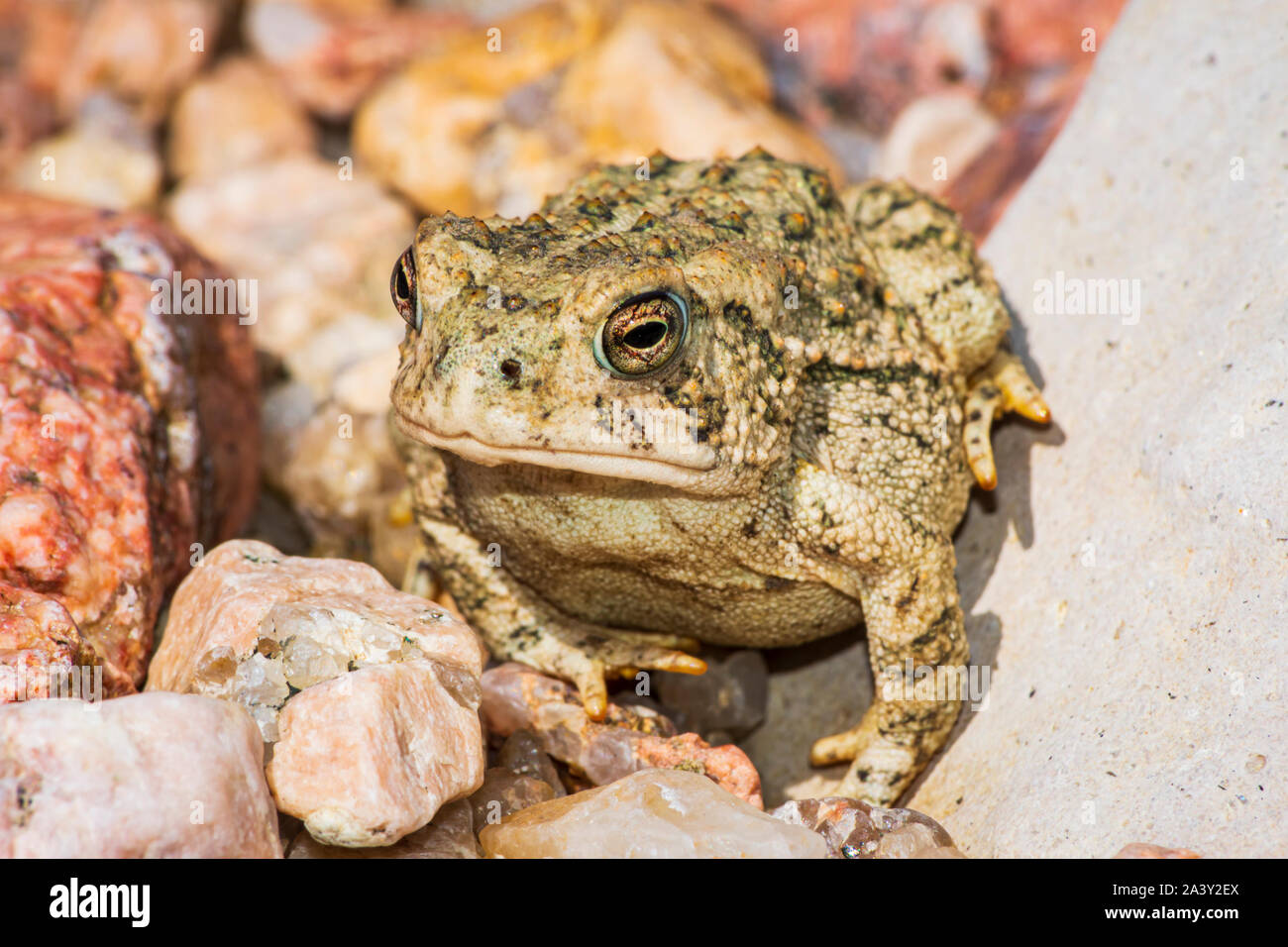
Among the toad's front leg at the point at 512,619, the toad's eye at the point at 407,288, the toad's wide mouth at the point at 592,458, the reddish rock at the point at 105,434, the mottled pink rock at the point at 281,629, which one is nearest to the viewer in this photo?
the toad's wide mouth at the point at 592,458

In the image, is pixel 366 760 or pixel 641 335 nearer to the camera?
pixel 366 760

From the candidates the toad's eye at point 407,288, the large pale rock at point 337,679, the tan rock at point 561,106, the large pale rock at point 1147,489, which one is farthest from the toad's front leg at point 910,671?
the tan rock at point 561,106

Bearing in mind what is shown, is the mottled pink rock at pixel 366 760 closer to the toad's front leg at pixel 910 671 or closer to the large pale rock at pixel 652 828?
the large pale rock at pixel 652 828

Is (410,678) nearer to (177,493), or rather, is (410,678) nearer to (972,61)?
(177,493)

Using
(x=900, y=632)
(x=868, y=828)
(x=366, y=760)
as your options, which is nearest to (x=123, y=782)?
(x=366, y=760)

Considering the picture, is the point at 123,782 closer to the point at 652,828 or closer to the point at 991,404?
the point at 652,828
